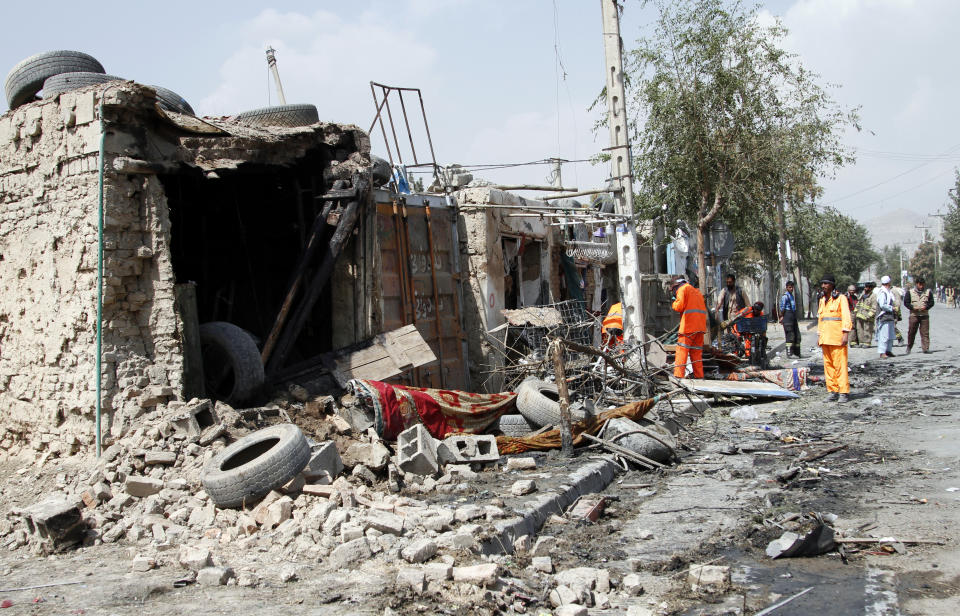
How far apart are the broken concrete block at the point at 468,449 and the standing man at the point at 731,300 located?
935 centimetres

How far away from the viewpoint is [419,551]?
15.5ft

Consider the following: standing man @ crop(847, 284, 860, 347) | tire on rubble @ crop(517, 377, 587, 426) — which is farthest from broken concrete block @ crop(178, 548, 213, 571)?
standing man @ crop(847, 284, 860, 347)

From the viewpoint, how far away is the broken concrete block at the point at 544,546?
514 cm

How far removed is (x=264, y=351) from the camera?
8.90 metres

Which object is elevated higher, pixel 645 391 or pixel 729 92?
pixel 729 92

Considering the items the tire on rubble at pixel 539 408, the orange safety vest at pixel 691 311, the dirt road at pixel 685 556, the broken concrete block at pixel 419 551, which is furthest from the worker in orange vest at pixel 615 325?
the broken concrete block at pixel 419 551

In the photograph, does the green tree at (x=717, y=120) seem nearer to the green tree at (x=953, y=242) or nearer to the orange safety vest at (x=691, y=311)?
the orange safety vest at (x=691, y=311)

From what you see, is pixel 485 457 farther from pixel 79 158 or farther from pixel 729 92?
pixel 729 92

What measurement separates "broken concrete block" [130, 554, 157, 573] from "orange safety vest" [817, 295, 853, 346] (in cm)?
958

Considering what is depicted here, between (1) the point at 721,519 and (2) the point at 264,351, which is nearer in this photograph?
(1) the point at 721,519

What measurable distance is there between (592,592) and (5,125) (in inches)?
318

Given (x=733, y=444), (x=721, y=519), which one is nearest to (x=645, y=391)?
(x=733, y=444)

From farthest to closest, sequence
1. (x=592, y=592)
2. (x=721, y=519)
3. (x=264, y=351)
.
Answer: (x=264, y=351) → (x=721, y=519) → (x=592, y=592)

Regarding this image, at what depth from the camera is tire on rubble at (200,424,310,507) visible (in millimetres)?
5914
